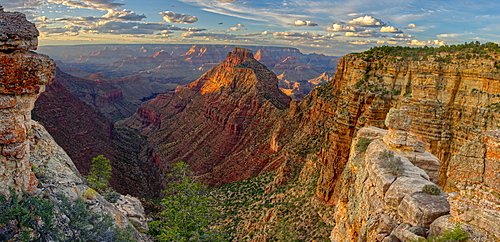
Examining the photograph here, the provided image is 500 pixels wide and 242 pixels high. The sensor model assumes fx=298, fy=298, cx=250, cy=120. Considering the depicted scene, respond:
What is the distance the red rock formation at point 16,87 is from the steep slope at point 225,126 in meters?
48.5

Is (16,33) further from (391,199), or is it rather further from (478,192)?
(478,192)

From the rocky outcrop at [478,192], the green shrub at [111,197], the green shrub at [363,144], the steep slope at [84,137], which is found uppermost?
the rocky outcrop at [478,192]

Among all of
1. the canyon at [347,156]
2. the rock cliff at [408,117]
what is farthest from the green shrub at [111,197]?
the rock cliff at [408,117]

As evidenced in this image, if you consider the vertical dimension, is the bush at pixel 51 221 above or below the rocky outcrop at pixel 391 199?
below

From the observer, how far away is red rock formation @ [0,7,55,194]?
12.7m

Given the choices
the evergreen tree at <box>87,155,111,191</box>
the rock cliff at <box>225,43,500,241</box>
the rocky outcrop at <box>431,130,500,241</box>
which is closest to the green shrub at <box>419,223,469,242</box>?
the rocky outcrop at <box>431,130,500,241</box>

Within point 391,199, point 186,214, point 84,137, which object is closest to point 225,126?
point 84,137

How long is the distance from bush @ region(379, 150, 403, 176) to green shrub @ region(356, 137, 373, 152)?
4403mm

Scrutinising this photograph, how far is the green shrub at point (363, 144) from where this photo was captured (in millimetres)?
19375

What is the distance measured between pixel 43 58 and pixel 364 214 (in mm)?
16204

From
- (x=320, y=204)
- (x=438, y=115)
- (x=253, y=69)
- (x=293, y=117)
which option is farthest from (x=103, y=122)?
(x=438, y=115)

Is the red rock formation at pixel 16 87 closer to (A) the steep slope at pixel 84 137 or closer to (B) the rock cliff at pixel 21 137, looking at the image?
(B) the rock cliff at pixel 21 137

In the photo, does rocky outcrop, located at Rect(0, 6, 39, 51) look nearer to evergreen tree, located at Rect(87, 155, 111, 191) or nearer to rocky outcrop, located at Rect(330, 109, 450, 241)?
evergreen tree, located at Rect(87, 155, 111, 191)

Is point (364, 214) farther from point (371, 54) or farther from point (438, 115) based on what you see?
point (371, 54)
